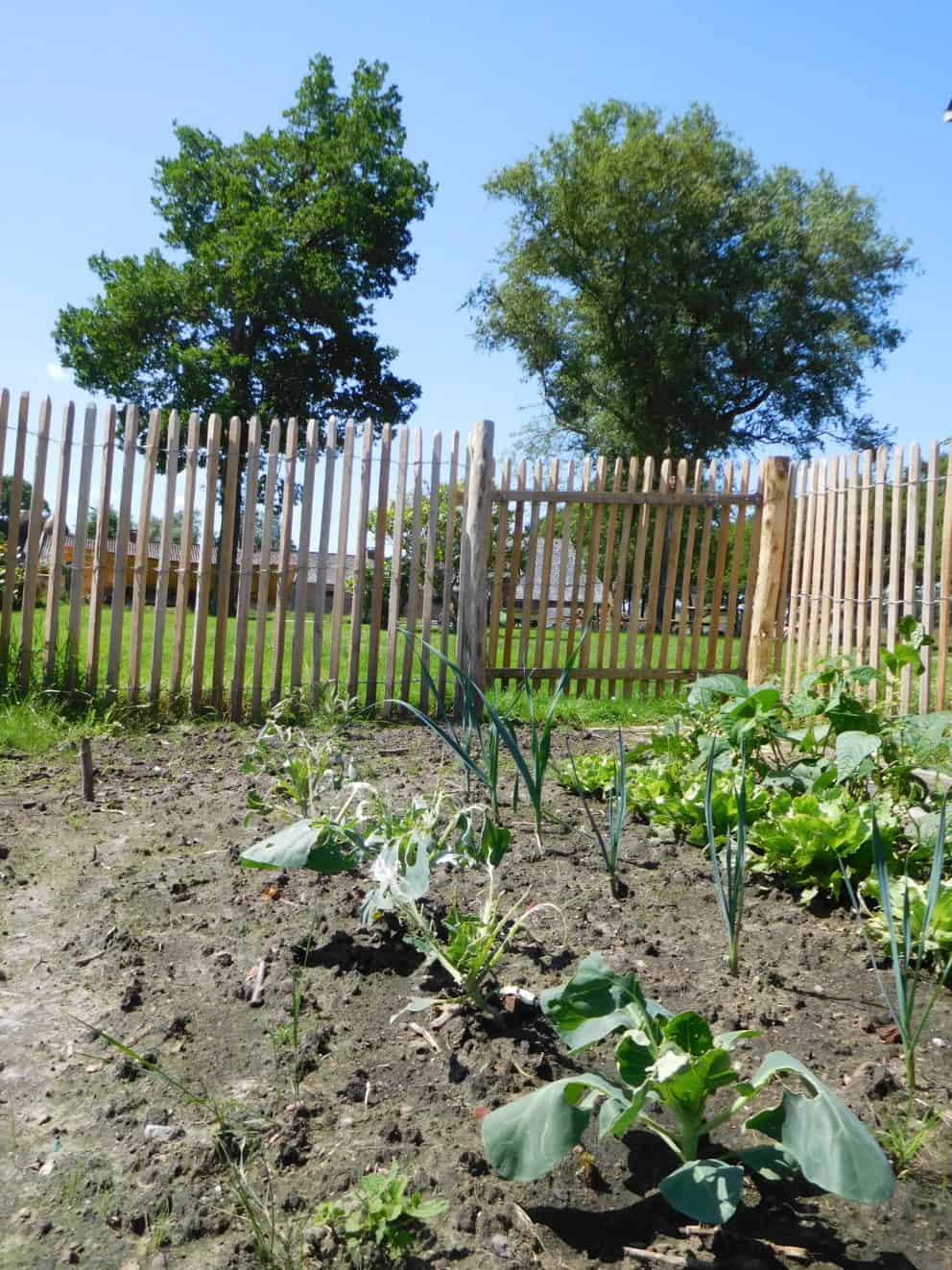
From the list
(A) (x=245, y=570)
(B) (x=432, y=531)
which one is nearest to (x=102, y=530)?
(A) (x=245, y=570)

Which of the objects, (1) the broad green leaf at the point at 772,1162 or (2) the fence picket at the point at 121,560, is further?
(2) the fence picket at the point at 121,560

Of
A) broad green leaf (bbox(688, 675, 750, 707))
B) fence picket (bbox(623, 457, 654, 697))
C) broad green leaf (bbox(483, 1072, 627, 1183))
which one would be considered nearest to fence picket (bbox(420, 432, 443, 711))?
fence picket (bbox(623, 457, 654, 697))

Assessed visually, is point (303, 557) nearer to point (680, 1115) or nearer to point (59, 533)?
point (59, 533)

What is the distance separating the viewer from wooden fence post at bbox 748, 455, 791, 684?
773 centimetres

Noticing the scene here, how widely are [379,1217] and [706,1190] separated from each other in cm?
49

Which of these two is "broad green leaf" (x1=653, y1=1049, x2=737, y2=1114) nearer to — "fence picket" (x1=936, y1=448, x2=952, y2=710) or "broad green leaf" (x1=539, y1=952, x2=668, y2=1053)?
"broad green leaf" (x1=539, y1=952, x2=668, y2=1053)

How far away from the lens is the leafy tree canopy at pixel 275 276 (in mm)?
24219

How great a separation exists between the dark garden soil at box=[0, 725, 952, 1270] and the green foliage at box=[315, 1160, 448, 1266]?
0.14ft

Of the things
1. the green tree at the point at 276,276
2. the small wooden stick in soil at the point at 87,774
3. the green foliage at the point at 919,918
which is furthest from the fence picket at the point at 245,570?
the green tree at the point at 276,276

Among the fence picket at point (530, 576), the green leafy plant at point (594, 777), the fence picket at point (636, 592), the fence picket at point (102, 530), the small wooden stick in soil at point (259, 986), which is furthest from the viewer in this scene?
the fence picket at point (636, 592)

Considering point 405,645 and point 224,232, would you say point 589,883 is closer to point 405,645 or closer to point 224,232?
point 405,645

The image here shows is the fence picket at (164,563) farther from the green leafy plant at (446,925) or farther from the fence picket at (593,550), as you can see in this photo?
the green leafy plant at (446,925)

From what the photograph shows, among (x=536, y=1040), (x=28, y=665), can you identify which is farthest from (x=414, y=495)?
(x=536, y=1040)

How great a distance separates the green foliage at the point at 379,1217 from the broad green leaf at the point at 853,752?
6.59ft
